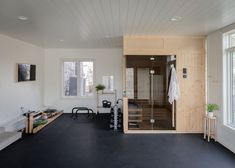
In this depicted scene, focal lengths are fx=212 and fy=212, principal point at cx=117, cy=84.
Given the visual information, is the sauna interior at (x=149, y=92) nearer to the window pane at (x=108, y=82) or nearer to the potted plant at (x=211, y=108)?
the potted plant at (x=211, y=108)

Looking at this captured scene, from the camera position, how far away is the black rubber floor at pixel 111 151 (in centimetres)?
380

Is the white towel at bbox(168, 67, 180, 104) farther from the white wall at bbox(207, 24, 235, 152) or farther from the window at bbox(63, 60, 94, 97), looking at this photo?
the window at bbox(63, 60, 94, 97)

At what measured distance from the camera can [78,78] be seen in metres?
8.81

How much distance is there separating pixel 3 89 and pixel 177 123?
15.7ft

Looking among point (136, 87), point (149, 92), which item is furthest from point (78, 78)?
point (149, 92)

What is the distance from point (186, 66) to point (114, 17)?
280 centimetres

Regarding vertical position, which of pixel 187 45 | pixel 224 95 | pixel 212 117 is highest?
pixel 187 45

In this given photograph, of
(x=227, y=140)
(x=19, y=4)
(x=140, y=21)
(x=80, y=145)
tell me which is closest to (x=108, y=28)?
(x=140, y=21)

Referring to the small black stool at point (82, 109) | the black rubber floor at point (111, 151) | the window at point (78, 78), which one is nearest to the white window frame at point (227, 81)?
the black rubber floor at point (111, 151)

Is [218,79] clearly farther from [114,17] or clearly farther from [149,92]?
[114,17]

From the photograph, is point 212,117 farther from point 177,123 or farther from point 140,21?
point 140,21

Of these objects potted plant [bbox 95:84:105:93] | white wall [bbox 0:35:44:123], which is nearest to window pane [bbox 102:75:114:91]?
potted plant [bbox 95:84:105:93]

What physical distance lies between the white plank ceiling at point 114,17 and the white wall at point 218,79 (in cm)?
28

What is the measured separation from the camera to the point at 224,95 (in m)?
4.81
